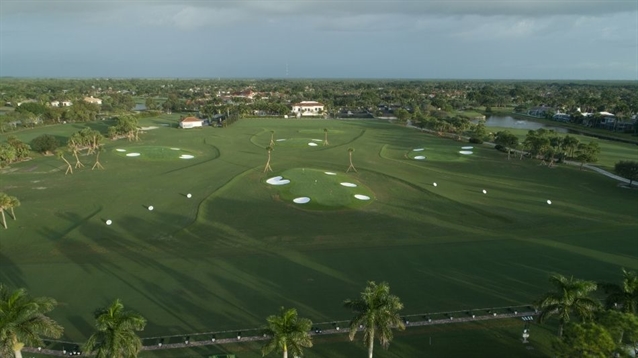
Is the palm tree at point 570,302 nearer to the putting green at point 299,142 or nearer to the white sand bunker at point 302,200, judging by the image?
the white sand bunker at point 302,200

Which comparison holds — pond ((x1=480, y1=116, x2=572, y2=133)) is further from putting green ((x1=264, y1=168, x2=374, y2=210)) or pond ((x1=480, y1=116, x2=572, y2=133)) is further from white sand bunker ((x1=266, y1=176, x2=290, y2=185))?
white sand bunker ((x1=266, y1=176, x2=290, y2=185))

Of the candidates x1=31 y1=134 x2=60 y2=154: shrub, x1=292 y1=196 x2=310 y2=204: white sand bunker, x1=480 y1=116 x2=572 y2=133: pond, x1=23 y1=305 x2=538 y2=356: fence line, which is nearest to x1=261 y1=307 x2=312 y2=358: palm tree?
x1=23 y1=305 x2=538 y2=356: fence line

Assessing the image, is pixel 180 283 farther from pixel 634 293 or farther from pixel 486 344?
pixel 634 293

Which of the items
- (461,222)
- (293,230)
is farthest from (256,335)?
(461,222)

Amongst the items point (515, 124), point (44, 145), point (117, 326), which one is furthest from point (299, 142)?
point (515, 124)

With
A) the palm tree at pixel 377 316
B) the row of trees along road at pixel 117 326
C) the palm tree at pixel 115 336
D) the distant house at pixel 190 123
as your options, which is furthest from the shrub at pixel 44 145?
the palm tree at pixel 377 316

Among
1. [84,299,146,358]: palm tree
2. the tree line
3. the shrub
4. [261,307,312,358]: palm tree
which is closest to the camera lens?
the tree line

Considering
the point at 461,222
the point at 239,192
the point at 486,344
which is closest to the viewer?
the point at 486,344
